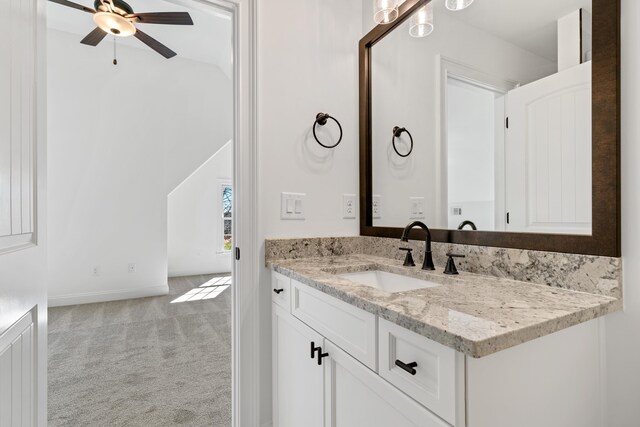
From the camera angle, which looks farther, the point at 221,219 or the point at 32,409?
the point at 221,219

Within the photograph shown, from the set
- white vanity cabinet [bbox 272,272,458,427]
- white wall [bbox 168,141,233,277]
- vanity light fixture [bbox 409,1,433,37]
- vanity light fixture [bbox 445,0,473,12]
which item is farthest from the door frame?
white wall [bbox 168,141,233,277]

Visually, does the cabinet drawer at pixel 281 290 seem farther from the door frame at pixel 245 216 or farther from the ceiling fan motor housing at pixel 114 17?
the ceiling fan motor housing at pixel 114 17

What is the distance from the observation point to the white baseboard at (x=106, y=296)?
11.7 feet

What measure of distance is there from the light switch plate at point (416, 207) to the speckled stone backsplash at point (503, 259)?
14cm

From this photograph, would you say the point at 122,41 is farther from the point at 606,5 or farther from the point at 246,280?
the point at 606,5

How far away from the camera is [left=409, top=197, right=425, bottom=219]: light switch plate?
1.49 m

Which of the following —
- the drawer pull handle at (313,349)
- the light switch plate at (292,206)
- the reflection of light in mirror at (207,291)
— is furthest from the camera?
the reflection of light in mirror at (207,291)

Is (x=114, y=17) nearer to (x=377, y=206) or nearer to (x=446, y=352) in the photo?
(x=377, y=206)

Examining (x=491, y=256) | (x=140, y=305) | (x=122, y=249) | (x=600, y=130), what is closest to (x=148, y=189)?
(x=122, y=249)

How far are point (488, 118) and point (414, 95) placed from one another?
0.45 meters

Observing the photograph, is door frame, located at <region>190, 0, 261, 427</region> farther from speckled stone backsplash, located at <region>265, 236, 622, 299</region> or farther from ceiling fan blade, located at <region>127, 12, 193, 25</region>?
ceiling fan blade, located at <region>127, 12, 193, 25</region>

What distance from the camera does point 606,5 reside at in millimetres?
830

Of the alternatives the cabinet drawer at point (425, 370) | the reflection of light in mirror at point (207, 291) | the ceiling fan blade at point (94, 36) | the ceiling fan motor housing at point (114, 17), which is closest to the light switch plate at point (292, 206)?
the cabinet drawer at point (425, 370)

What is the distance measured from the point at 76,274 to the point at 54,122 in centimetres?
177
